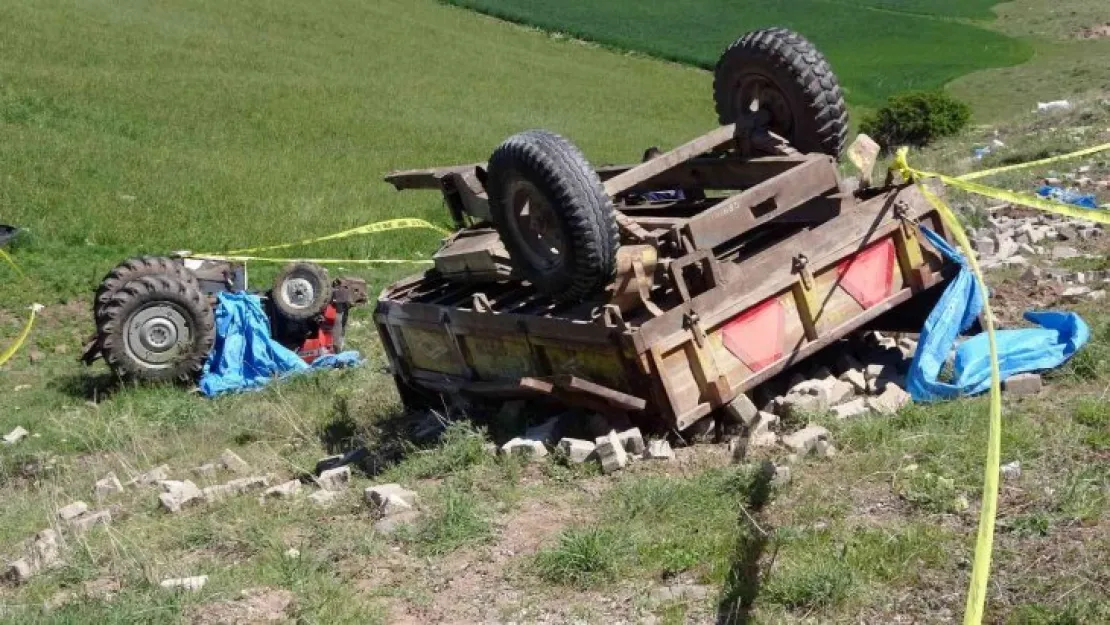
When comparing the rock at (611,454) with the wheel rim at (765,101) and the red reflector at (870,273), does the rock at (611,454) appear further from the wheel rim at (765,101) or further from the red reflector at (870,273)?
the wheel rim at (765,101)

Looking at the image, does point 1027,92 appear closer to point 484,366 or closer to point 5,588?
point 484,366

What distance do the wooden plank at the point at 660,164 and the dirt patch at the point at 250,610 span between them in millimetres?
2787

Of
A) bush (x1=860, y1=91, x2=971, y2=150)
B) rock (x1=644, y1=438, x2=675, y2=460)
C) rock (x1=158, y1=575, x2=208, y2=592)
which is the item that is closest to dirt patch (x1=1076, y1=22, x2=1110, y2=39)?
bush (x1=860, y1=91, x2=971, y2=150)

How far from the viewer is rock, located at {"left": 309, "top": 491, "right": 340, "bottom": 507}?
662cm

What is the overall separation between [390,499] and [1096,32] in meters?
51.1

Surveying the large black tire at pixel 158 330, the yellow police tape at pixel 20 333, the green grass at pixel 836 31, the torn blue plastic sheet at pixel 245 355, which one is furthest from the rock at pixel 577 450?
the green grass at pixel 836 31

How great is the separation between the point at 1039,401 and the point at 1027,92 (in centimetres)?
3292

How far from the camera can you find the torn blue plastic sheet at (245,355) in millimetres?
11453

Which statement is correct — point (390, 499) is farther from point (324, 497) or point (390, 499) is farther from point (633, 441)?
point (633, 441)

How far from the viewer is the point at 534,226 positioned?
695 cm

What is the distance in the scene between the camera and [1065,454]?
5398 mm

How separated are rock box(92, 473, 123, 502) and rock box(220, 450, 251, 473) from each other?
2.20ft

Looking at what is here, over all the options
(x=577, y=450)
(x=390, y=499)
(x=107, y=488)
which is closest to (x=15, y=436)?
(x=107, y=488)

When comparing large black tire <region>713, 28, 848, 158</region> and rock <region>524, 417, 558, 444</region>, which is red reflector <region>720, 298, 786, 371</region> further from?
large black tire <region>713, 28, 848, 158</region>
